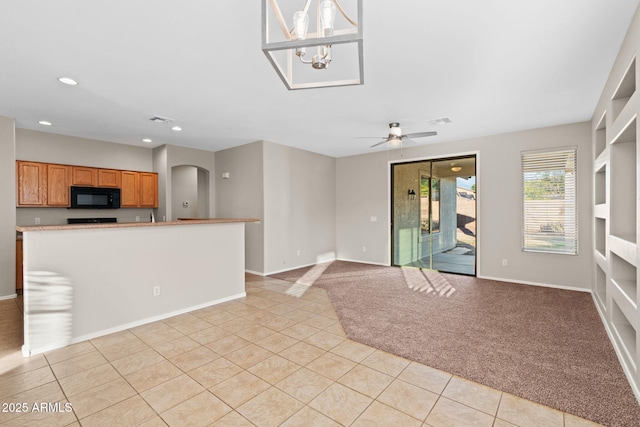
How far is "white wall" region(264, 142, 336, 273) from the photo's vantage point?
587cm

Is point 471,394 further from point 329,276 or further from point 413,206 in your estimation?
point 413,206

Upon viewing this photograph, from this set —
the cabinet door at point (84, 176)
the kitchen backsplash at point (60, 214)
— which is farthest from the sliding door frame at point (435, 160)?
the cabinet door at point (84, 176)

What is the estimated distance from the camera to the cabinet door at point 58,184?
16.8 ft

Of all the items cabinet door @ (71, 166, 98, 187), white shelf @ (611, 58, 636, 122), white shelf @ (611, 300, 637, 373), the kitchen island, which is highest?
white shelf @ (611, 58, 636, 122)

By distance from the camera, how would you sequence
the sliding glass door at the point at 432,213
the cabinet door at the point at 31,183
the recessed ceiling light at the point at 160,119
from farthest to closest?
the sliding glass door at the point at 432,213
the cabinet door at the point at 31,183
the recessed ceiling light at the point at 160,119

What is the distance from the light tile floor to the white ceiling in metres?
2.70

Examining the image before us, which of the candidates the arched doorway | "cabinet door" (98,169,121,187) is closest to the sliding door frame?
the arched doorway

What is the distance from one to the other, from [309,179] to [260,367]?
15.8ft

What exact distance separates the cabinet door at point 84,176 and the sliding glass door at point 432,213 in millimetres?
6060

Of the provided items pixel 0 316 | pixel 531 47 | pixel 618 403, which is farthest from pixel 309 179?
pixel 618 403

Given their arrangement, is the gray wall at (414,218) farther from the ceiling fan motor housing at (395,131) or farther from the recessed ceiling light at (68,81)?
the recessed ceiling light at (68,81)

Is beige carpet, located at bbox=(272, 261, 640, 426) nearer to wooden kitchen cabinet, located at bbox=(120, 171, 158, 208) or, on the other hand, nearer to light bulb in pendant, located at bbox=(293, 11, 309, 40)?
light bulb in pendant, located at bbox=(293, 11, 309, 40)


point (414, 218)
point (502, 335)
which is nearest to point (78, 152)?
point (414, 218)

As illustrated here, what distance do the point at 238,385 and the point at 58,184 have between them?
5.34 metres
